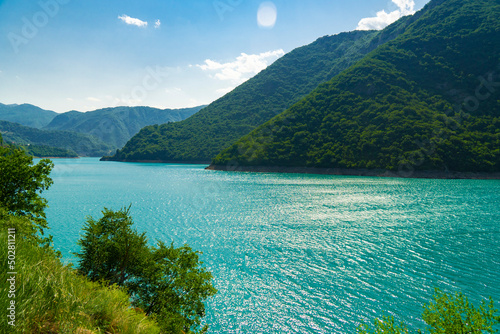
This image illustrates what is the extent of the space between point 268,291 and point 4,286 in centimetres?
1949

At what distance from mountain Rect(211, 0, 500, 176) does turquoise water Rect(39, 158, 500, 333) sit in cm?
5655

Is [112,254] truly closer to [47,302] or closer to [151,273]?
[151,273]

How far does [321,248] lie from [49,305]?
30586 millimetres

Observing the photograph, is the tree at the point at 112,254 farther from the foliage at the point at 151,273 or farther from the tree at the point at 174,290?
the tree at the point at 174,290

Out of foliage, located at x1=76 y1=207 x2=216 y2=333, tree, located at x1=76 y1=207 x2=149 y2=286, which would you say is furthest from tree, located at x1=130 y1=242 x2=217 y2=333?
tree, located at x1=76 y1=207 x2=149 y2=286

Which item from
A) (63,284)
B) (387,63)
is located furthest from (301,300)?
(387,63)

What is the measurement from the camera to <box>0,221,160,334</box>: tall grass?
5723 mm

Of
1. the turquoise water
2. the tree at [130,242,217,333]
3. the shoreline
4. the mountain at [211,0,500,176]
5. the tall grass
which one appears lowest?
the turquoise water

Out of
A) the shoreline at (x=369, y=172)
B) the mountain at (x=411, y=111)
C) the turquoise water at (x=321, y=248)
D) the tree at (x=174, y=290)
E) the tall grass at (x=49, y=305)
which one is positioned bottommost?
the turquoise water at (x=321, y=248)

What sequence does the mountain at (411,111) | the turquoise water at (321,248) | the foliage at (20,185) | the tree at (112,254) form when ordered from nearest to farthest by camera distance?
the tree at (112,254) < the foliage at (20,185) < the turquoise water at (321,248) < the mountain at (411,111)

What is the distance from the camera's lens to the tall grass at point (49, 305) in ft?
18.8

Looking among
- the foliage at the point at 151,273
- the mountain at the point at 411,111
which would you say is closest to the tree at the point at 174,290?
the foliage at the point at 151,273

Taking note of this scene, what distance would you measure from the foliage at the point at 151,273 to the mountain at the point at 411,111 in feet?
396

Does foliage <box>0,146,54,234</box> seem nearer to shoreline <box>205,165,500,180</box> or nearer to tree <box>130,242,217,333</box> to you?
tree <box>130,242,217,333</box>
